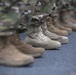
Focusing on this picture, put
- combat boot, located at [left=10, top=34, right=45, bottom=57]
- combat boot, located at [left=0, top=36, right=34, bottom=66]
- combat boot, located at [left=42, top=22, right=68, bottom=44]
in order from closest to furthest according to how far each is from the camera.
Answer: combat boot, located at [left=0, top=36, right=34, bottom=66] → combat boot, located at [left=10, top=34, right=45, bottom=57] → combat boot, located at [left=42, top=22, right=68, bottom=44]

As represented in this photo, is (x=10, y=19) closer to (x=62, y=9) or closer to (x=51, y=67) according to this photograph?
(x=51, y=67)

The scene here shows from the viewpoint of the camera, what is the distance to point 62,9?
3209mm

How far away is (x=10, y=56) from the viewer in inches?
62.6

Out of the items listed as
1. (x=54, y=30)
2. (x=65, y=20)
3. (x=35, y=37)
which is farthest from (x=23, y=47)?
(x=65, y=20)

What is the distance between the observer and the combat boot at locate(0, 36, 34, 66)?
1.55 meters

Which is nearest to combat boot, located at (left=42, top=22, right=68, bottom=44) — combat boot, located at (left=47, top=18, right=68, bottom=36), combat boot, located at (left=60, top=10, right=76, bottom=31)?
combat boot, located at (left=47, top=18, right=68, bottom=36)

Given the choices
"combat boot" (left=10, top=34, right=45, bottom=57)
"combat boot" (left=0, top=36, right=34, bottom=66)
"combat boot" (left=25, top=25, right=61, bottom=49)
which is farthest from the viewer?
"combat boot" (left=25, top=25, right=61, bottom=49)

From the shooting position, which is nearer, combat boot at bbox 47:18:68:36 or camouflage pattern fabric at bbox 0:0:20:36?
camouflage pattern fabric at bbox 0:0:20:36

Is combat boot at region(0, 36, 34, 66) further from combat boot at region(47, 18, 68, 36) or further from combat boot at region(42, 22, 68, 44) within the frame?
combat boot at region(47, 18, 68, 36)

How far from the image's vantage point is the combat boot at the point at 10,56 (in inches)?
61.2

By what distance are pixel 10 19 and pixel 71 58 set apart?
0.56 metres

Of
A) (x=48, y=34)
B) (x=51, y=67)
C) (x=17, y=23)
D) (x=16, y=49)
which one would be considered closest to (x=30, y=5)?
(x=17, y=23)

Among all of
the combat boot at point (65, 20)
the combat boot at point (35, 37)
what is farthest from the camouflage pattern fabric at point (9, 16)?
the combat boot at point (65, 20)

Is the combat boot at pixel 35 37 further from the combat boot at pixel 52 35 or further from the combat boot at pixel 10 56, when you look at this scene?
the combat boot at pixel 10 56
